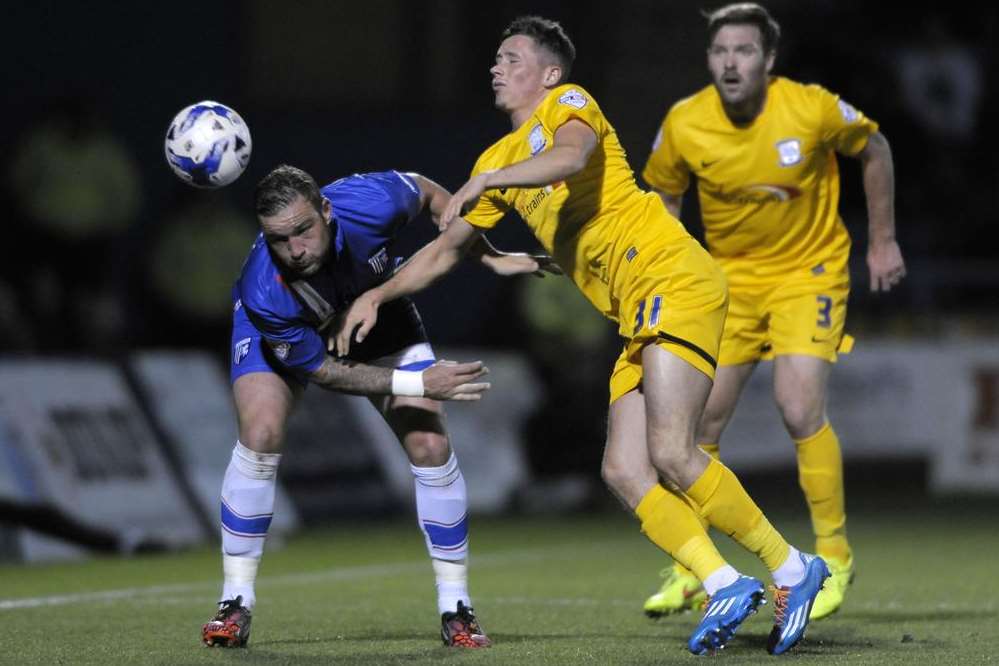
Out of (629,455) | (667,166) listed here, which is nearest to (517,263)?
(629,455)

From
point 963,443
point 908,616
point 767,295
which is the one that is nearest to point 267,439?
point 767,295

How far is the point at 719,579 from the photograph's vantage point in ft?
19.9

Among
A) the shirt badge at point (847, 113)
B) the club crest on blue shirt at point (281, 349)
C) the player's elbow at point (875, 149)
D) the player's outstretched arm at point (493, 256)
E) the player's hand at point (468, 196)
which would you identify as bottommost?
the club crest on blue shirt at point (281, 349)

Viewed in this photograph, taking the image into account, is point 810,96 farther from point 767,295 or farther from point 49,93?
point 49,93

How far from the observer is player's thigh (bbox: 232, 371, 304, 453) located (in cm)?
658

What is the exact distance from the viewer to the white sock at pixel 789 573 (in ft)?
20.6

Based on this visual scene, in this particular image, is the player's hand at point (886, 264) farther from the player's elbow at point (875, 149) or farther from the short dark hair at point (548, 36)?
the short dark hair at point (548, 36)

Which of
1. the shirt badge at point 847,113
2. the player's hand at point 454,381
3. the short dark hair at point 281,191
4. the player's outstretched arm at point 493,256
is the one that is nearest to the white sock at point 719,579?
the player's hand at point 454,381

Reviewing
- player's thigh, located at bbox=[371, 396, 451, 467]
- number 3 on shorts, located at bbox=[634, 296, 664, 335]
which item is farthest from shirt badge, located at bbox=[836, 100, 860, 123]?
player's thigh, located at bbox=[371, 396, 451, 467]

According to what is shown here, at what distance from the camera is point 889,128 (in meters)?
17.5

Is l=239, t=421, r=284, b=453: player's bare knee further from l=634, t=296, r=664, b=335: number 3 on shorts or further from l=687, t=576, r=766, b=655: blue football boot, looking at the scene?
l=687, t=576, r=766, b=655: blue football boot

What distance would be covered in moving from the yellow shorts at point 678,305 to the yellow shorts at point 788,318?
129 cm

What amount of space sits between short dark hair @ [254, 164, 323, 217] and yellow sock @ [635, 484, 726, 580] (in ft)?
4.83

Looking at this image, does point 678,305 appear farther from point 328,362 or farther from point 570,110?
point 328,362
